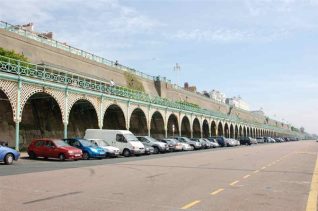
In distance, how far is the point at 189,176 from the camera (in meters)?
16.4

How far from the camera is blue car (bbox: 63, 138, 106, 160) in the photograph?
93.4 feet

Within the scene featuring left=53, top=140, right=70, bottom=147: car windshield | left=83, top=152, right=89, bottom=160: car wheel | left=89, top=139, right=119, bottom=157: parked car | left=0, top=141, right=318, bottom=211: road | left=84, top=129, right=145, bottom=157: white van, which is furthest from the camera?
left=84, top=129, right=145, bottom=157: white van

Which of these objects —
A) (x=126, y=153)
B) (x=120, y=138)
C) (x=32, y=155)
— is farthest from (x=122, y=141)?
(x=32, y=155)

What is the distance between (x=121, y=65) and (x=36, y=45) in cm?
2067

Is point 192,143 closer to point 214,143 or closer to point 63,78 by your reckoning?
point 214,143

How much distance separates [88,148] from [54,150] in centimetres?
268

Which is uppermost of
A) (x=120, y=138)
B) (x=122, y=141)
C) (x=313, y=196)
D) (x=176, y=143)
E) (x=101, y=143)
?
(x=120, y=138)

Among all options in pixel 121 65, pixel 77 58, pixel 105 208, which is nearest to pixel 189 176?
pixel 105 208

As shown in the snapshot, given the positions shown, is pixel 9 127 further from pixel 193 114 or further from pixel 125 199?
pixel 193 114

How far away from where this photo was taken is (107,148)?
3039cm

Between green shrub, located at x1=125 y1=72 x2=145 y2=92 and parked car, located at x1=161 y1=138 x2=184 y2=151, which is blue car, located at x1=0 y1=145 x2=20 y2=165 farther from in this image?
green shrub, located at x1=125 y1=72 x2=145 y2=92

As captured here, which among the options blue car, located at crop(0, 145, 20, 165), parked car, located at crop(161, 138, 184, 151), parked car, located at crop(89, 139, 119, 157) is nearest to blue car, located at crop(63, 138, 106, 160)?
parked car, located at crop(89, 139, 119, 157)

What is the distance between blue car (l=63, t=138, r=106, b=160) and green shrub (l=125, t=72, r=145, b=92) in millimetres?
33677

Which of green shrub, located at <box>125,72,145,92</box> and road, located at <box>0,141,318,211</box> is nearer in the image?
road, located at <box>0,141,318,211</box>
